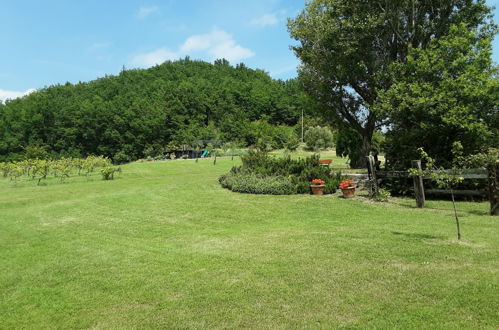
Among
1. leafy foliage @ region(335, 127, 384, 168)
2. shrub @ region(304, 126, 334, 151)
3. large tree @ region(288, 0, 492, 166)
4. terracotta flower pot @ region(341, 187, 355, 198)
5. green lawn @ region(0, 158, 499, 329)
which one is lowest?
green lawn @ region(0, 158, 499, 329)

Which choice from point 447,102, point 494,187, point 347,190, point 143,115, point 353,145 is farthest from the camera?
point 143,115

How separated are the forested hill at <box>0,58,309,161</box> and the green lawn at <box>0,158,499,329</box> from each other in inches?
2685

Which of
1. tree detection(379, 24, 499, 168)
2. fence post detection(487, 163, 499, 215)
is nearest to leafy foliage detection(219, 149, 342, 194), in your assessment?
tree detection(379, 24, 499, 168)

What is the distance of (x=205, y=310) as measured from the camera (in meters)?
4.48

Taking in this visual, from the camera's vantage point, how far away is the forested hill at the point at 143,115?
279 feet

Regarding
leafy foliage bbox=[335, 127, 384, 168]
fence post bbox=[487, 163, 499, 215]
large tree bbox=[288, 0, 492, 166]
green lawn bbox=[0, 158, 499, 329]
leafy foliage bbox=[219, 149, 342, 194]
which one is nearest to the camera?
green lawn bbox=[0, 158, 499, 329]

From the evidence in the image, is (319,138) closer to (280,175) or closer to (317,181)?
(280,175)

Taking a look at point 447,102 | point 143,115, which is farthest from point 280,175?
point 143,115

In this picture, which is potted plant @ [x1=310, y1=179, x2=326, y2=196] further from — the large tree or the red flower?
the large tree

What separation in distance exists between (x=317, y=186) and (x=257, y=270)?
841 centimetres

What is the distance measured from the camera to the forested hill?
85.2m

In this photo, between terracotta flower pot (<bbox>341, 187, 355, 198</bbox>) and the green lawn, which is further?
terracotta flower pot (<bbox>341, 187, 355, 198</bbox>)

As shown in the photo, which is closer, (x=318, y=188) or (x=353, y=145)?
(x=318, y=188)

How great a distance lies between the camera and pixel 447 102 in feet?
40.4
